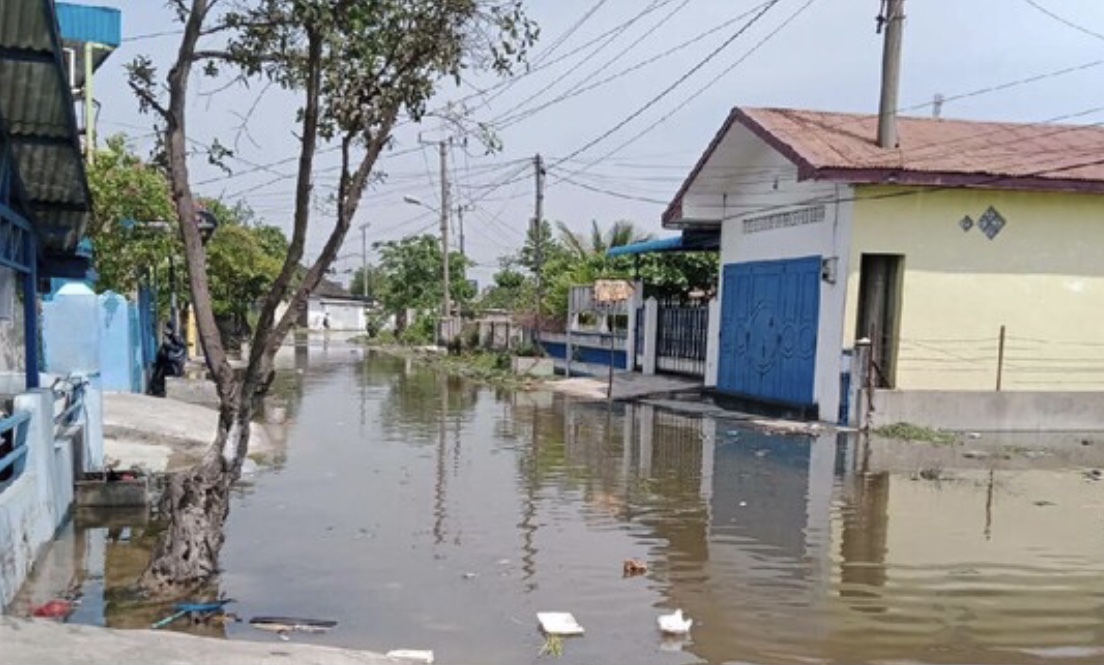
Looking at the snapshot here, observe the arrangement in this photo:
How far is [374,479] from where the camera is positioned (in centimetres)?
1173

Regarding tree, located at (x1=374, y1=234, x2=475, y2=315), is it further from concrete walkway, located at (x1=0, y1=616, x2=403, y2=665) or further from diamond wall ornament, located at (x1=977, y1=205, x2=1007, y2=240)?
concrete walkway, located at (x1=0, y1=616, x2=403, y2=665)

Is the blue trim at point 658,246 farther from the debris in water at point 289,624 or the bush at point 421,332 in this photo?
the bush at point 421,332

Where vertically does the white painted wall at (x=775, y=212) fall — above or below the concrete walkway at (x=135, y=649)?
above

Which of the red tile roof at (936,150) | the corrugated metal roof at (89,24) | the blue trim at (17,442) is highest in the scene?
the corrugated metal roof at (89,24)

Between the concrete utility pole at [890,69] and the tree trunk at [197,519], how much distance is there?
579 inches

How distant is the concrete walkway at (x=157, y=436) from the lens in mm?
12423

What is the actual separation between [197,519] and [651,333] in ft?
68.0

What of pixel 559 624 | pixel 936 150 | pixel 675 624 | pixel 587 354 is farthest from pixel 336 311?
pixel 675 624

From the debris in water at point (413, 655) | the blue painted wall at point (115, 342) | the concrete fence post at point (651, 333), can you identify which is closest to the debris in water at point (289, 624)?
the debris in water at point (413, 655)

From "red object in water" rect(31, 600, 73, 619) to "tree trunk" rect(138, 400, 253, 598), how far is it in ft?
1.60

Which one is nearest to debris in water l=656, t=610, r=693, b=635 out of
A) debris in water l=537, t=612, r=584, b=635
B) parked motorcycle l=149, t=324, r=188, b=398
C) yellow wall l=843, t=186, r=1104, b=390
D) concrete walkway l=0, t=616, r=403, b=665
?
debris in water l=537, t=612, r=584, b=635

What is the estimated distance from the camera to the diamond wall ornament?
1809cm

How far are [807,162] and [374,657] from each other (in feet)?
44.9

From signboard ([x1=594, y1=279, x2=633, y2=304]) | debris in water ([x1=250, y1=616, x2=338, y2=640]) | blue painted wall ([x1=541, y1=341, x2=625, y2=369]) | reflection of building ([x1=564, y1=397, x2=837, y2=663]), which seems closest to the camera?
debris in water ([x1=250, y1=616, x2=338, y2=640])
